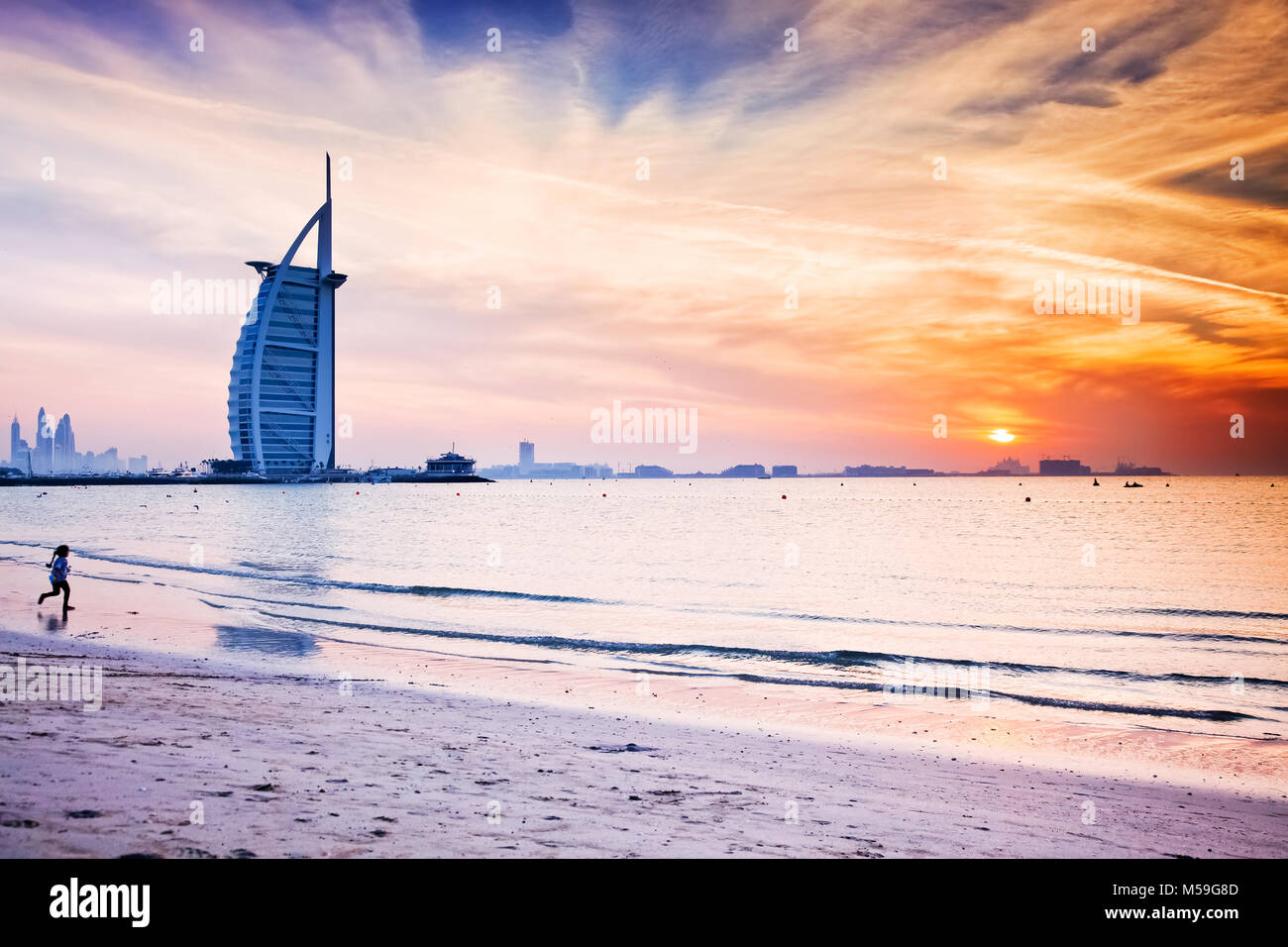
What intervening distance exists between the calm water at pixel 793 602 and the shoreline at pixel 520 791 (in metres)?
5.92

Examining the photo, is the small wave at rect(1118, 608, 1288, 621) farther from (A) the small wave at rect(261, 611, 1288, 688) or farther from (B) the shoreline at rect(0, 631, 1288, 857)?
(B) the shoreline at rect(0, 631, 1288, 857)

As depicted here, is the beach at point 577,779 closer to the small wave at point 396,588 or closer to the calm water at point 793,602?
the calm water at point 793,602

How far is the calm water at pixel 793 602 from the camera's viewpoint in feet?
60.9

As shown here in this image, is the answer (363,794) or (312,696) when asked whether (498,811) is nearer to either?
(363,794)

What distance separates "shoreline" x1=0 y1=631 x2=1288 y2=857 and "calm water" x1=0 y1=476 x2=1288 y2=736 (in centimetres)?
592

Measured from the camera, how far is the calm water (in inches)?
731

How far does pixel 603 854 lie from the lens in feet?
20.8

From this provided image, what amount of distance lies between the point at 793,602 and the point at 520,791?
2364 centimetres

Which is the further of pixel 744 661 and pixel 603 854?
pixel 744 661

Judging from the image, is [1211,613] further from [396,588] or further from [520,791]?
[396,588]

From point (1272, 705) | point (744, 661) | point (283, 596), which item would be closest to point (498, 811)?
point (744, 661)

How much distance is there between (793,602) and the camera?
99.9 ft

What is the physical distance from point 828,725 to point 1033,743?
3381 millimetres

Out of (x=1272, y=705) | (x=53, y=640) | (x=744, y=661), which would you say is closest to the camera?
(x=1272, y=705)
